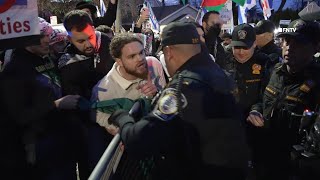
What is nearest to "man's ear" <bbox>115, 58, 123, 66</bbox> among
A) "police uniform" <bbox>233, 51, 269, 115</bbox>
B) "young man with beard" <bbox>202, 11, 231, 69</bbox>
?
"police uniform" <bbox>233, 51, 269, 115</bbox>

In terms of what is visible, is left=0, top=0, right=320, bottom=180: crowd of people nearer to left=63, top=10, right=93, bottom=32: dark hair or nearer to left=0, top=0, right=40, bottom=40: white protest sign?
left=63, top=10, right=93, bottom=32: dark hair

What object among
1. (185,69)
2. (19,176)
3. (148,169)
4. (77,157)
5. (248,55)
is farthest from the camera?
(248,55)

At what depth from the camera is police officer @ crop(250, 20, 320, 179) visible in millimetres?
3317

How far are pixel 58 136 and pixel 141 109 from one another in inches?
40.1

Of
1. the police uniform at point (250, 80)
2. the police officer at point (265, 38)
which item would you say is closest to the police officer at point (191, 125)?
the police uniform at point (250, 80)

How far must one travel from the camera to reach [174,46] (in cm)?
236

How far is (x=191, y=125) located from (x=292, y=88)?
1657mm

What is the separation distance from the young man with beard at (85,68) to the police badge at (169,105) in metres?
1.12

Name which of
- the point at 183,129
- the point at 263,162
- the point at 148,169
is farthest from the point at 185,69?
the point at 263,162

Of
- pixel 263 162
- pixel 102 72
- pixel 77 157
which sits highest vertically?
pixel 102 72

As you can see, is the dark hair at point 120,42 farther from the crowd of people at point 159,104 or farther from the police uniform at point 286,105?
the police uniform at point 286,105

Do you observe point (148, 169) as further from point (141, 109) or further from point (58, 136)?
point (58, 136)

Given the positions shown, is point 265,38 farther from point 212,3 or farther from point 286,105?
point 286,105

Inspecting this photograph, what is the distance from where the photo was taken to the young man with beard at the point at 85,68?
10.2ft
